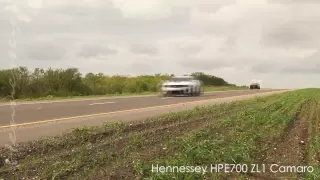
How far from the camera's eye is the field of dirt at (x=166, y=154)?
261 inches

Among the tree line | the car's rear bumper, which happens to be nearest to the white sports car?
the car's rear bumper

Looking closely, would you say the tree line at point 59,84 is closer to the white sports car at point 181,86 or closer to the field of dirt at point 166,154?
the white sports car at point 181,86

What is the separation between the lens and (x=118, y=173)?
6547mm

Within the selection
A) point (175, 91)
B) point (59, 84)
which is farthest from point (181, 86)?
point (59, 84)

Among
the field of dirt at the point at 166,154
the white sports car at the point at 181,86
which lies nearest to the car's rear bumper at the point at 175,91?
the white sports car at the point at 181,86

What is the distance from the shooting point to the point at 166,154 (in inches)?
309

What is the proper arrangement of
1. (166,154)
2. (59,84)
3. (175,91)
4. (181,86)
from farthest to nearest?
(59,84)
(181,86)
(175,91)
(166,154)

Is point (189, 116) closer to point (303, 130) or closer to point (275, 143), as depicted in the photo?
point (303, 130)

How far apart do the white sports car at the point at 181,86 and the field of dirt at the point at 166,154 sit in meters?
20.3

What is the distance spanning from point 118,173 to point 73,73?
35235 millimetres

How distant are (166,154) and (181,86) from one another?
24194 mm

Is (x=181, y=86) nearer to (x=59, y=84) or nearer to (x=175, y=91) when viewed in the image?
(x=175, y=91)

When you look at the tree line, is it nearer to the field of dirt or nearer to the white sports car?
the white sports car

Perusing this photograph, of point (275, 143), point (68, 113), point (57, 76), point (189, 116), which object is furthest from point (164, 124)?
point (57, 76)
